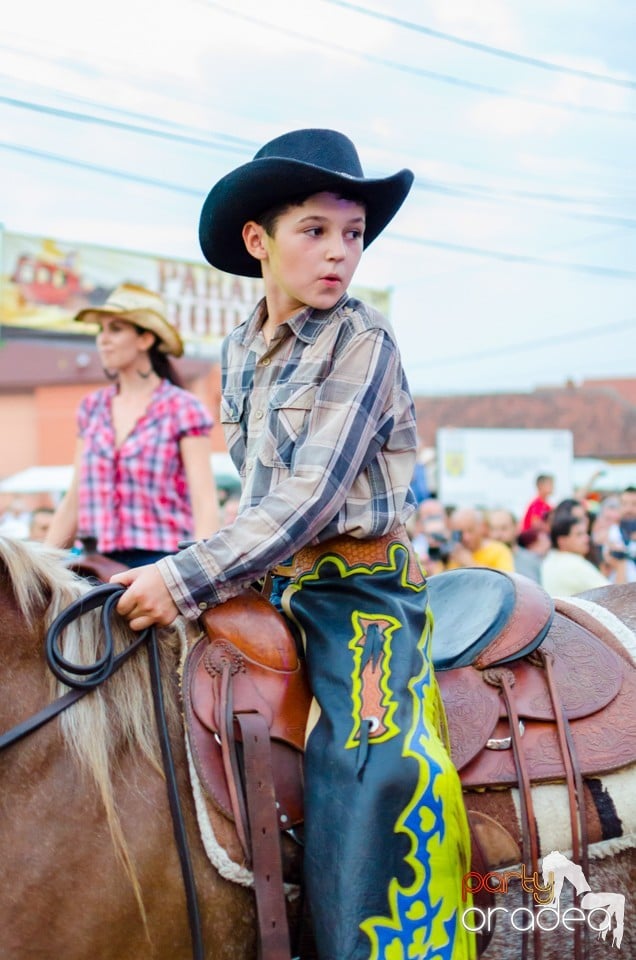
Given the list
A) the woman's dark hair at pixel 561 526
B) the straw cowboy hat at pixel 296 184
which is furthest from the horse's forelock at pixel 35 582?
the woman's dark hair at pixel 561 526

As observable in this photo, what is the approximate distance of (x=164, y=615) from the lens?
7.32 ft

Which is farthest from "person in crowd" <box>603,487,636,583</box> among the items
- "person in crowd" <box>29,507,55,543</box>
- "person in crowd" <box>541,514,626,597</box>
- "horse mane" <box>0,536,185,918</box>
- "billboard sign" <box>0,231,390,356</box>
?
"billboard sign" <box>0,231,390,356</box>

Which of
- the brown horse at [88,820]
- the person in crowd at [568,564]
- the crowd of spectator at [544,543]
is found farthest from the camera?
the crowd of spectator at [544,543]

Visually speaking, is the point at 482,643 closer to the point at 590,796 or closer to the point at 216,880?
the point at 590,796

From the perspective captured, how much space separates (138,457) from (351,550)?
6.61ft

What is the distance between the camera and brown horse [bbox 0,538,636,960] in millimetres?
2008

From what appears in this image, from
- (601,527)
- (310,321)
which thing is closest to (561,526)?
(601,527)

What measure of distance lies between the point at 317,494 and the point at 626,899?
1.38 meters

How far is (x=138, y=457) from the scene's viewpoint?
4.23 m

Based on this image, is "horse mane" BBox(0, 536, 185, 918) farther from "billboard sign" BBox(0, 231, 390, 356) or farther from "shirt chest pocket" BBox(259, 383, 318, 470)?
"billboard sign" BBox(0, 231, 390, 356)

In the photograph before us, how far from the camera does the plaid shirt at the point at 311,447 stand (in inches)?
88.0

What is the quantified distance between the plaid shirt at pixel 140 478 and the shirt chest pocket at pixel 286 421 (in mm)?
1838

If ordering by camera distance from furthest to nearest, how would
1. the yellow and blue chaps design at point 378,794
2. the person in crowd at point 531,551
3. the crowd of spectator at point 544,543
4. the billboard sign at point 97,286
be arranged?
the billboard sign at point 97,286 → the person in crowd at point 531,551 → the crowd of spectator at point 544,543 → the yellow and blue chaps design at point 378,794

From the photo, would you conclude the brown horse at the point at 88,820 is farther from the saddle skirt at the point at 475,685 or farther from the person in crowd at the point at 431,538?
the person in crowd at the point at 431,538
